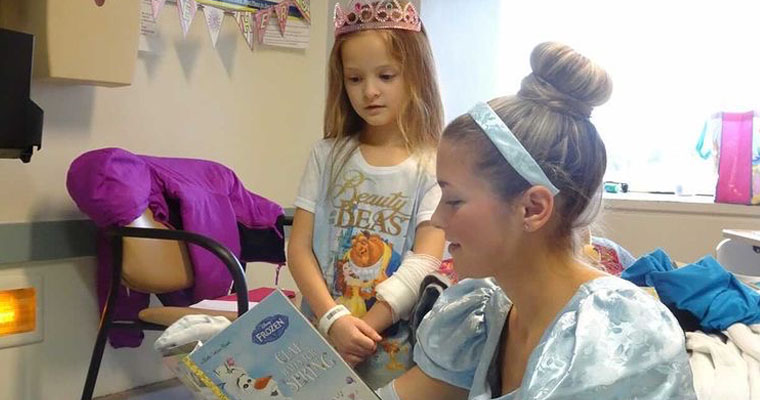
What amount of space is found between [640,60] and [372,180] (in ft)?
6.22

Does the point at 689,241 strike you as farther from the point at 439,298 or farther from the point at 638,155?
the point at 439,298

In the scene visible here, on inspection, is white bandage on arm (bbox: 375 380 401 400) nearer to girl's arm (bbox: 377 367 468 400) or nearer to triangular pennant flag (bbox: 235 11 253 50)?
girl's arm (bbox: 377 367 468 400)

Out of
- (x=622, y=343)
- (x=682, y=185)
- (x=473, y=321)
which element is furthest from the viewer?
(x=682, y=185)

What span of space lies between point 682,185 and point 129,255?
78.6 inches

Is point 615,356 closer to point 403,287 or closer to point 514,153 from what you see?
point 514,153

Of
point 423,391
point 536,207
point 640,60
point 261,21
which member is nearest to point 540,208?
point 536,207

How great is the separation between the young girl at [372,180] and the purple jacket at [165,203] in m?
0.58

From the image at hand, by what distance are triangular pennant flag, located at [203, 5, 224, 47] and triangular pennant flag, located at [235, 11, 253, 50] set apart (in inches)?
2.8

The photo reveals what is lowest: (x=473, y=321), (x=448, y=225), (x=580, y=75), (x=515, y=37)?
(x=473, y=321)

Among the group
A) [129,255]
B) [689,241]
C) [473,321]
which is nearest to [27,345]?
[129,255]

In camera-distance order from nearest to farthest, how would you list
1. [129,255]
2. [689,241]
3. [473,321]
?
[473,321], [129,255], [689,241]

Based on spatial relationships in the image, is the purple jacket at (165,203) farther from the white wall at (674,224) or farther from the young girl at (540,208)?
the white wall at (674,224)

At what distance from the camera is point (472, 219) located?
886mm

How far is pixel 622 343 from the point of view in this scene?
0.78 metres
